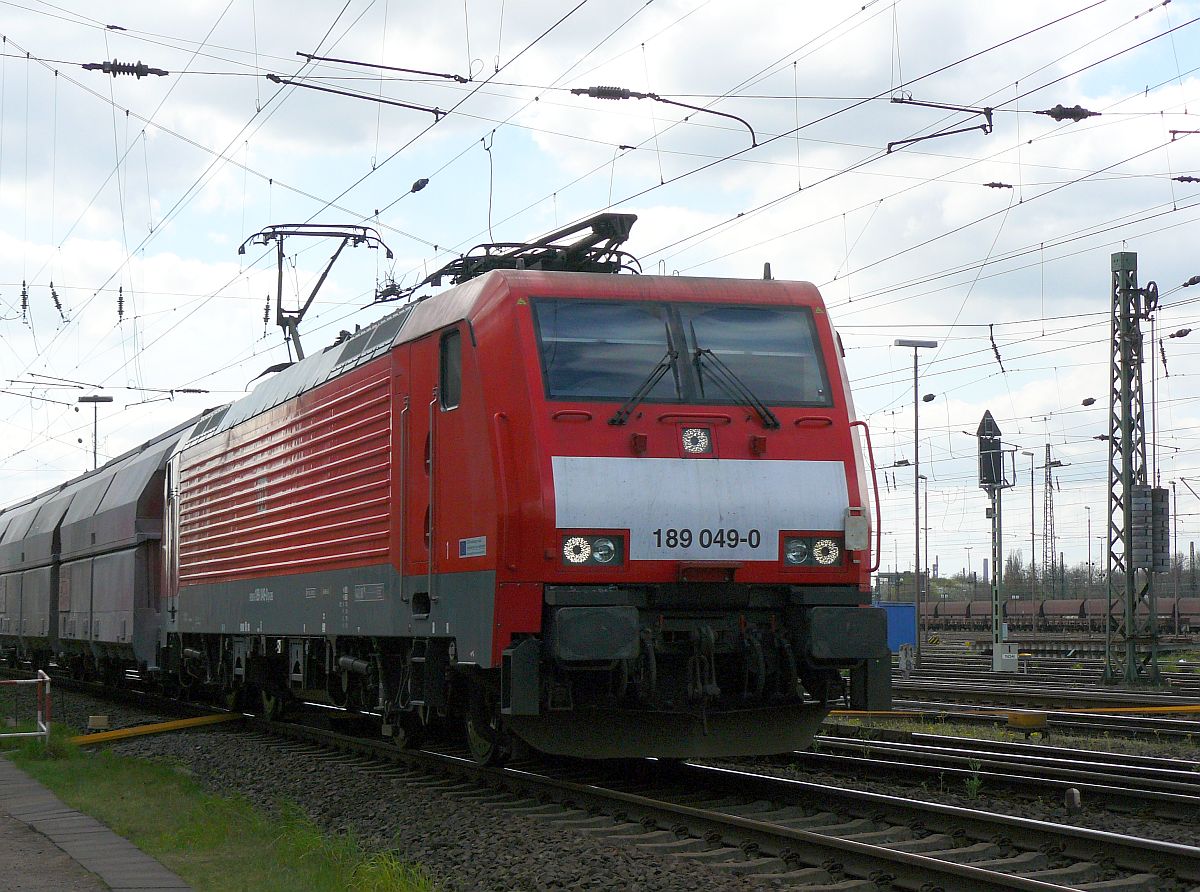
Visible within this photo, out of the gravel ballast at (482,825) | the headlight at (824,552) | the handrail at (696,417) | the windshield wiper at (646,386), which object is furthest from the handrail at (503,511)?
the headlight at (824,552)

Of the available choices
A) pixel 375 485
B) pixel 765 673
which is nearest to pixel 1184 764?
pixel 765 673

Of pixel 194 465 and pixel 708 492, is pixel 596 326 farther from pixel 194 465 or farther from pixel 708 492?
pixel 194 465

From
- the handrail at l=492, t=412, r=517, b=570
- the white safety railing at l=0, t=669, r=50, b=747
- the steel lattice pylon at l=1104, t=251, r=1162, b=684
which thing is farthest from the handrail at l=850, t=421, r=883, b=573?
the steel lattice pylon at l=1104, t=251, r=1162, b=684

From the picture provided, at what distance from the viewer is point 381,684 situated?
40.0 ft

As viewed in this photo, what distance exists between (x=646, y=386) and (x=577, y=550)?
53.2 inches

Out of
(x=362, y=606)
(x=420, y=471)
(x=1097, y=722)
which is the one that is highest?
(x=420, y=471)

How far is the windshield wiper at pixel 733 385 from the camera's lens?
1036 centimetres

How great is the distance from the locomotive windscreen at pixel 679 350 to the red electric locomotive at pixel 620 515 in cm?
2

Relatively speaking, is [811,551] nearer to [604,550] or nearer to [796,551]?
[796,551]

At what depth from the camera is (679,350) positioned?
34.4ft

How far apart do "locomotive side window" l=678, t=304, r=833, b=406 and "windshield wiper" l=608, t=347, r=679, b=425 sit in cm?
19

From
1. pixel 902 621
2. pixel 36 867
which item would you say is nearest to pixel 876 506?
pixel 36 867

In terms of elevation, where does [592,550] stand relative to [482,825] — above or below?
above

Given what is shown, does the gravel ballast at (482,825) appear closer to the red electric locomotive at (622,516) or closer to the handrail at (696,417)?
the red electric locomotive at (622,516)
